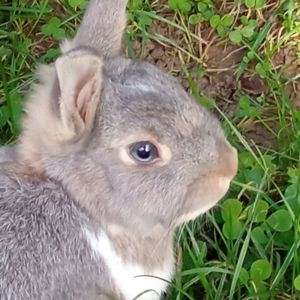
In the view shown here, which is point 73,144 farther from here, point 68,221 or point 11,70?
point 11,70

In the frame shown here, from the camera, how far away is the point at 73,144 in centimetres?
301

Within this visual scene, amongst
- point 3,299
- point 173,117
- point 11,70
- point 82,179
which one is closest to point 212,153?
point 173,117

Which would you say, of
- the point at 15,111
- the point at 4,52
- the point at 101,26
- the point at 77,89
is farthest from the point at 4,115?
the point at 77,89

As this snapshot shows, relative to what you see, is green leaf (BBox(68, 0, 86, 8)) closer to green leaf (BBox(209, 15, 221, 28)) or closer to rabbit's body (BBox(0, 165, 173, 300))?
green leaf (BBox(209, 15, 221, 28))

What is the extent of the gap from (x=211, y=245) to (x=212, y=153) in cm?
66

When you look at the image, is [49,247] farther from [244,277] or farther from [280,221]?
[280,221]

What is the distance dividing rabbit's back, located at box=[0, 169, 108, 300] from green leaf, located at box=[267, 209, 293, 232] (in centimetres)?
66

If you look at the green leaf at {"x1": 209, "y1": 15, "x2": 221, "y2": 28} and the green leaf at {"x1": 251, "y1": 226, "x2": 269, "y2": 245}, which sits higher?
the green leaf at {"x1": 209, "y1": 15, "x2": 221, "y2": 28}

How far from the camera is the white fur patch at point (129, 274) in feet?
10.2

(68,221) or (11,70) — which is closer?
(68,221)

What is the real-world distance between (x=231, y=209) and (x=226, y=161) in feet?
1.73

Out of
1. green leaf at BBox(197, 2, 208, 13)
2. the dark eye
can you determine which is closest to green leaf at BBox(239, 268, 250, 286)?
the dark eye

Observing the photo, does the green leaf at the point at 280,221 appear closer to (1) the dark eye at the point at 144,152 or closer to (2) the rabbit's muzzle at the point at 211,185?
(2) the rabbit's muzzle at the point at 211,185

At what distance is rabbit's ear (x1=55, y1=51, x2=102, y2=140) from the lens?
2848mm
